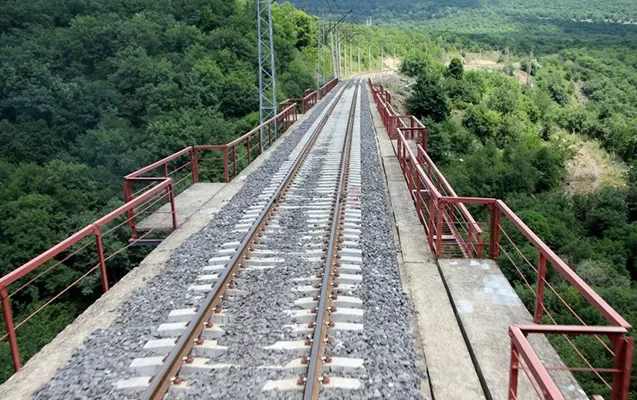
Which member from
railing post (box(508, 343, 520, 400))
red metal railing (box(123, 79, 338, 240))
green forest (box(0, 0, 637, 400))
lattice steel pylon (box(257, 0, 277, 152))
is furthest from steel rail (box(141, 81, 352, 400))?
lattice steel pylon (box(257, 0, 277, 152))

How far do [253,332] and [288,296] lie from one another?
39.4 inches

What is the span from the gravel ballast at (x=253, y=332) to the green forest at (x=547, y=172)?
6.10 metres

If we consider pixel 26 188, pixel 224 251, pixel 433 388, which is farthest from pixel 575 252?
pixel 26 188

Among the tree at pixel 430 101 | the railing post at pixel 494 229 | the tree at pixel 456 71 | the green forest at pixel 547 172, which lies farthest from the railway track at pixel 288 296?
the tree at pixel 456 71

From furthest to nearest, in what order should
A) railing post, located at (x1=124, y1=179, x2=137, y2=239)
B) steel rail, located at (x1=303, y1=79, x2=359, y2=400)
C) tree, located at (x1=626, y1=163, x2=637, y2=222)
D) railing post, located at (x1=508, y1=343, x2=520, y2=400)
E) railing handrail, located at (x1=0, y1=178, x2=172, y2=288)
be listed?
tree, located at (x1=626, y1=163, x2=637, y2=222), railing post, located at (x1=124, y1=179, x2=137, y2=239), railing handrail, located at (x1=0, y1=178, x2=172, y2=288), steel rail, located at (x1=303, y1=79, x2=359, y2=400), railing post, located at (x1=508, y1=343, x2=520, y2=400)

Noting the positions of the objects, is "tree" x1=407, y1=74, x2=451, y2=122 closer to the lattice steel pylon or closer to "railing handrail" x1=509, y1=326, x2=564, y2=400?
the lattice steel pylon

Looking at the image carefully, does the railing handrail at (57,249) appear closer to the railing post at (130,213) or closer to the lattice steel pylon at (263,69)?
the railing post at (130,213)

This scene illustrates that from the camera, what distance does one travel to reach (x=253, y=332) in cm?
617

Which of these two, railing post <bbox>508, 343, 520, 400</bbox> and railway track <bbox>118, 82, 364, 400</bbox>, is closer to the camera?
railing post <bbox>508, 343, 520, 400</bbox>

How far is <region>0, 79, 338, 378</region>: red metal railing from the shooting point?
6.39 m

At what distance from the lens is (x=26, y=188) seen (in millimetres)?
33500

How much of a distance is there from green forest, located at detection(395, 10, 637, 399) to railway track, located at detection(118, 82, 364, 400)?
594 cm

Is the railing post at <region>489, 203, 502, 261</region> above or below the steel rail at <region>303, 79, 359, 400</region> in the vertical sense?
above

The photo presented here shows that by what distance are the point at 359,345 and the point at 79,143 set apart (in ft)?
131
